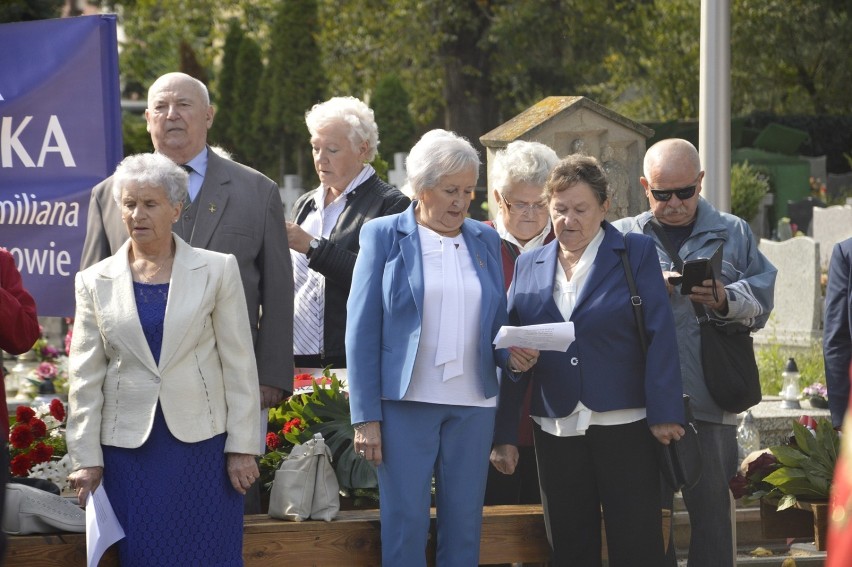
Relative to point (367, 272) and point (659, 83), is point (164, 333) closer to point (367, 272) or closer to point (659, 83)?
point (367, 272)

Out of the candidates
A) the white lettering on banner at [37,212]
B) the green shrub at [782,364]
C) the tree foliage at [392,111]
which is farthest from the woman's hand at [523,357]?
the tree foliage at [392,111]

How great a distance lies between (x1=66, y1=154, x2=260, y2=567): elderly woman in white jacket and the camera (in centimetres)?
479

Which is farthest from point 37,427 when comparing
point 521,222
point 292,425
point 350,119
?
point 521,222

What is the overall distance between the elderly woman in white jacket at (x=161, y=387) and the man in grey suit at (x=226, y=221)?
1.48 feet

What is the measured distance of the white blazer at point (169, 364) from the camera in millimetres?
4777

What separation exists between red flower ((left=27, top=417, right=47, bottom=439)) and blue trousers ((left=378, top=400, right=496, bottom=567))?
73.5 inches

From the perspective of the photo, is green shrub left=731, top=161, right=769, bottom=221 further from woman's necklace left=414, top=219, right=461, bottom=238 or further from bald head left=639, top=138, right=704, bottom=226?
woman's necklace left=414, top=219, right=461, bottom=238

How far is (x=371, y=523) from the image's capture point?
5.50m

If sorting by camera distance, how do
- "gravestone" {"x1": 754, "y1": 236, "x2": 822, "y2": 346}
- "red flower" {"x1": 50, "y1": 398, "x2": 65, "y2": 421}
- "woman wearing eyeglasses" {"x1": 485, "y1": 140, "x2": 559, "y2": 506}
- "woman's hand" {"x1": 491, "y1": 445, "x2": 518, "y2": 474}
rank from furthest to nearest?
"gravestone" {"x1": 754, "y1": 236, "x2": 822, "y2": 346} → "red flower" {"x1": 50, "y1": 398, "x2": 65, "y2": 421} → "woman wearing eyeglasses" {"x1": 485, "y1": 140, "x2": 559, "y2": 506} → "woman's hand" {"x1": 491, "y1": 445, "x2": 518, "y2": 474}

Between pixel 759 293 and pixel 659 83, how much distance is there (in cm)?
3029

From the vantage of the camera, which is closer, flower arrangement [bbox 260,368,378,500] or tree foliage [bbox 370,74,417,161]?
flower arrangement [bbox 260,368,378,500]

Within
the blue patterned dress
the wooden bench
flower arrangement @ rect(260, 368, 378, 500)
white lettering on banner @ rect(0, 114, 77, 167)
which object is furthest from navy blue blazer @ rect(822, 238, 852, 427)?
white lettering on banner @ rect(0, 114, 77, 167)

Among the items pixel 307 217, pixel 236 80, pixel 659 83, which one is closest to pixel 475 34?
pixel 236 80

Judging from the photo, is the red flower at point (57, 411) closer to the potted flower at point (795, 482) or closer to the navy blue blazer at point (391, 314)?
the navy blue blazer at point (391, 314)
